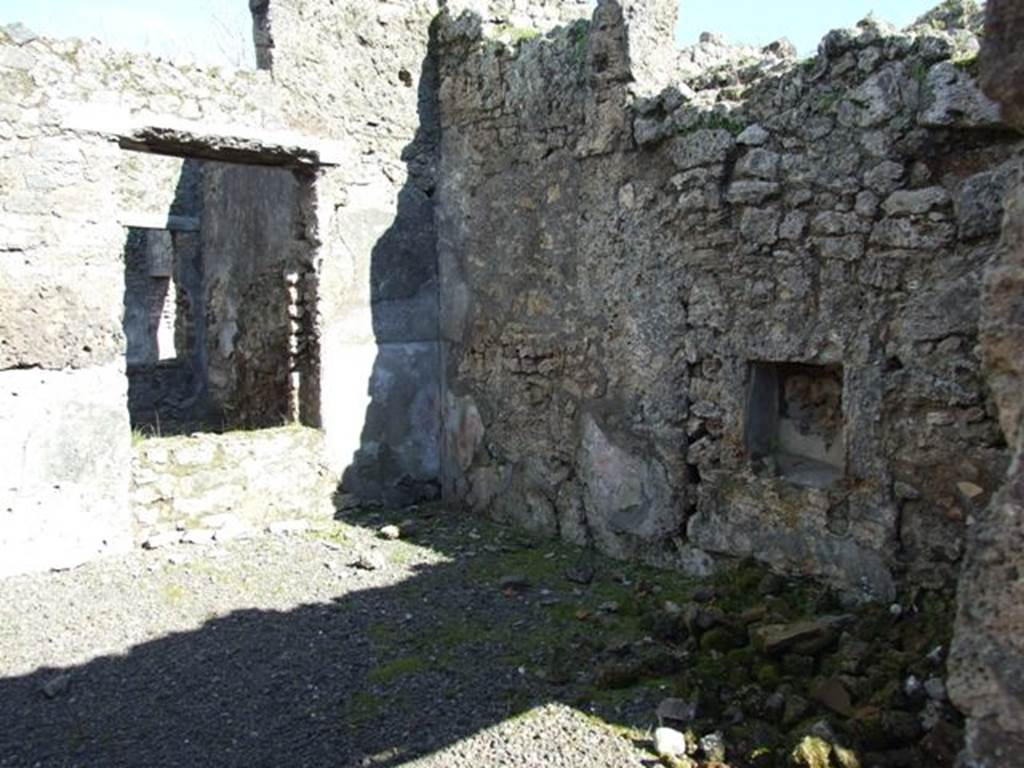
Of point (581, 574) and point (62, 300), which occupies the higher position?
point (62, 300)

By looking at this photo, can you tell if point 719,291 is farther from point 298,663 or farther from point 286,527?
point 286,527

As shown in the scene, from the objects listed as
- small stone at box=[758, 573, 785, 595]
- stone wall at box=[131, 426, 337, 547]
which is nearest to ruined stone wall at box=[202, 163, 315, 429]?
stone wall at box=[131, 426, 337, 547]

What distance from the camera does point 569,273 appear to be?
5496 millimetres

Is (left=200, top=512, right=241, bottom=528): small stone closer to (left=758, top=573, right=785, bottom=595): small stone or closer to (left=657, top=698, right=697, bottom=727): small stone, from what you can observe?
(left=758, top=573, right=785, bottom=595): small stone

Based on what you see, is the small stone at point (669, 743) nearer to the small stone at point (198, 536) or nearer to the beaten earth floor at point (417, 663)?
the beaten earth floor at point (417, 663)

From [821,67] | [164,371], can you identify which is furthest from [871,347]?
[164,371]

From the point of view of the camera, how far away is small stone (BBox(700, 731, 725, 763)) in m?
3.10

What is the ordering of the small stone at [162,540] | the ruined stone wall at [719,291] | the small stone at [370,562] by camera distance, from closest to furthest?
the ruined stone wall at [719,291] → the small stone at [370,562] → the small stone at [162,540]

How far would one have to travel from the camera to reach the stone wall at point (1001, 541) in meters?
1.87

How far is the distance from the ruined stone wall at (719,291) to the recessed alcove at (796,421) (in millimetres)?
21

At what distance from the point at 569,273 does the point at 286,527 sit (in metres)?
2.22

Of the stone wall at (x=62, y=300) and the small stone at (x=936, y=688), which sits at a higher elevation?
the stone wall at (x=62, y=300)

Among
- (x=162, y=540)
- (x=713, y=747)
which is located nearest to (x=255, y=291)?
(x=162, y=540)

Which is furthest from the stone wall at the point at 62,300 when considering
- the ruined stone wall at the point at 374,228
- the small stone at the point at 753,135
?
the small stone at the point at 753,135
